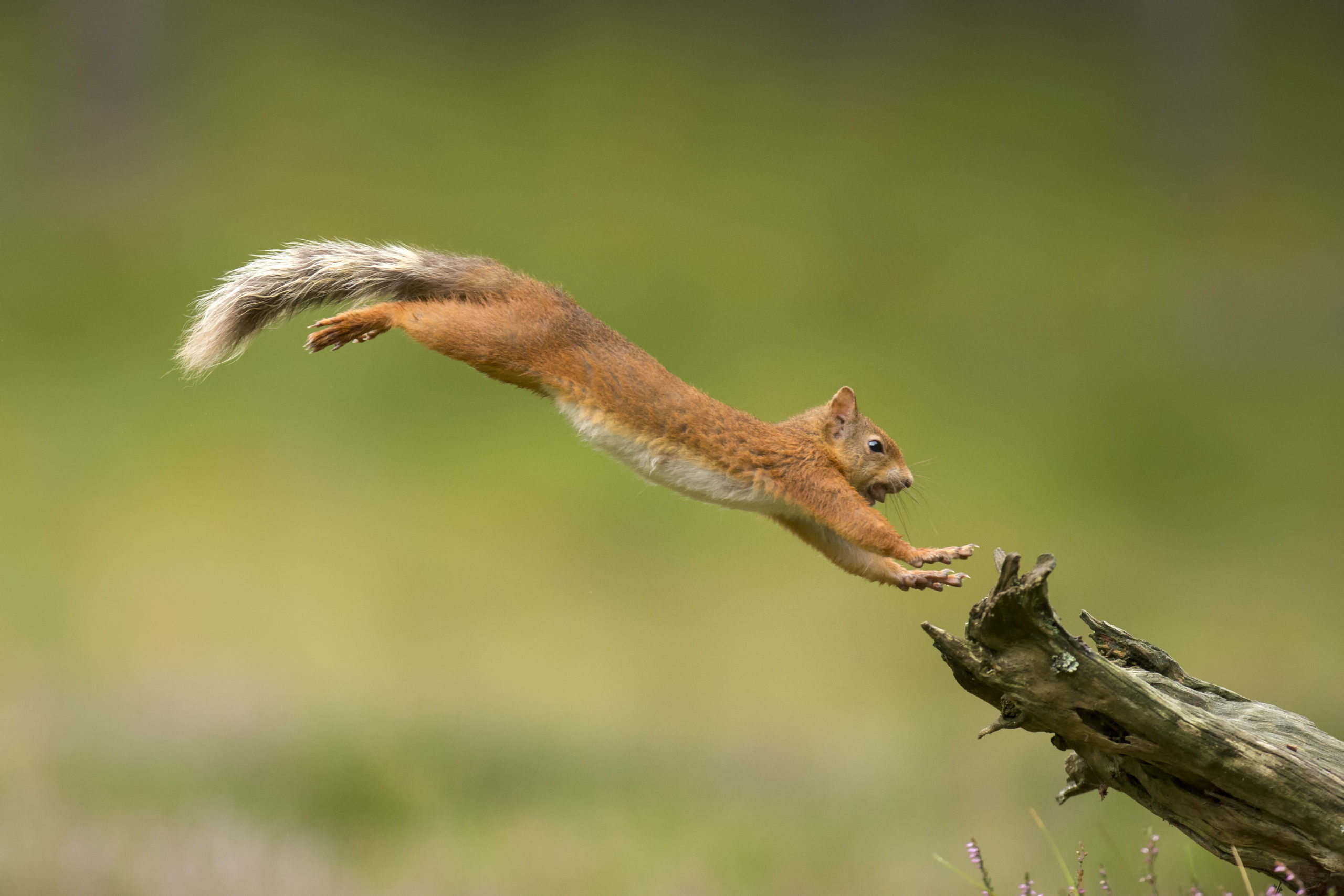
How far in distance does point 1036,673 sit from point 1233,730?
1.78 feet

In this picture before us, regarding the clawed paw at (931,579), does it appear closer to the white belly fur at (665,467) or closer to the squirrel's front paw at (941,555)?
the squirrel's front paw at (941,555)

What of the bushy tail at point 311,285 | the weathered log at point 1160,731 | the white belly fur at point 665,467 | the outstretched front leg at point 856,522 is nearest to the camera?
the weathered log at point 1160,731

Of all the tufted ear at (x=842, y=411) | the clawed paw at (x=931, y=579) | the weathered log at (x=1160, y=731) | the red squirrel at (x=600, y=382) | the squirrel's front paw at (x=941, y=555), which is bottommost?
the weathered log at (x=1160, y=731)

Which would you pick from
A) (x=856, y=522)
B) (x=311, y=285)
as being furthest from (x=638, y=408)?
(x=311, y=285)

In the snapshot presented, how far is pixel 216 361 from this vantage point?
3.13m

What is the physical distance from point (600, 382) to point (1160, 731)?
1536 mm

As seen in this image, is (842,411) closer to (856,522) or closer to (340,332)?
(856,522)

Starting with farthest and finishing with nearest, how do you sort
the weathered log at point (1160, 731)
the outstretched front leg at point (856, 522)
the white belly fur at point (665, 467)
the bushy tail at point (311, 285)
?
the bushy tail at point (311, 285), the white belly fur at point (665, 467), the outstretched front leg at point (856, 522), the weathered log at point (1160, 731)

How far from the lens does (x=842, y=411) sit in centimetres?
315

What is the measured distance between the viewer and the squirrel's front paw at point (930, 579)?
2.69m

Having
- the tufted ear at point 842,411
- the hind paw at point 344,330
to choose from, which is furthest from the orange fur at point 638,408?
the tufted ear at point 842,411

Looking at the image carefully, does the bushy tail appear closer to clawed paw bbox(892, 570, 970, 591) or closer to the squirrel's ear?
the squirrel's ear

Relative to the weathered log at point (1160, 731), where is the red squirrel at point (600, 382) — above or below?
above

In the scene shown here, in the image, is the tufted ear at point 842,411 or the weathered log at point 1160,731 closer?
the weathered log at point 1160,731
